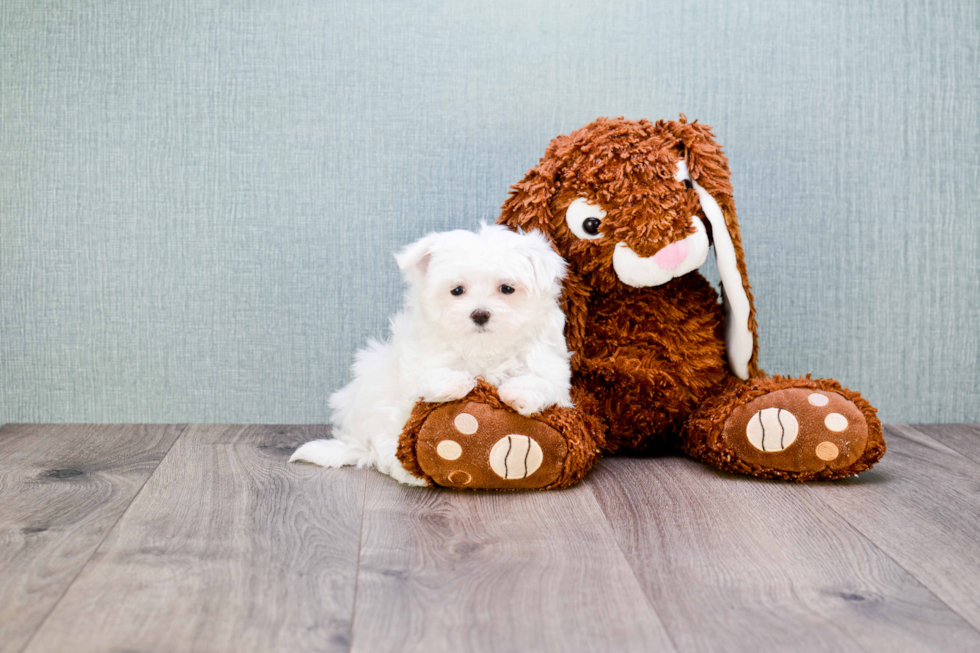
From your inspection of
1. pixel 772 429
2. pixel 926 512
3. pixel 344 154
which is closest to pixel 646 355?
pixel 772 429

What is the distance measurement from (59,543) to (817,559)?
896mm

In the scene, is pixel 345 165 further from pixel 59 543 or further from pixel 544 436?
pixel 59 543

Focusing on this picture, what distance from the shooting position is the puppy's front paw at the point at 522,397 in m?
1.19

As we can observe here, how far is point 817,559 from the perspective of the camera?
98 centimetres

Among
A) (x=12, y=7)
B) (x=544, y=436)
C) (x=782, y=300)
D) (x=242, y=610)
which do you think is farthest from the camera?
(x=782, y=300)

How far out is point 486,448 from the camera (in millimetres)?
1183

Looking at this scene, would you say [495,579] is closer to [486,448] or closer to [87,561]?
[486,448]

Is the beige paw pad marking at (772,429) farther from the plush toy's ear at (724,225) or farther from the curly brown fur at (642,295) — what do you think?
the plush toy's ear at (724,225)

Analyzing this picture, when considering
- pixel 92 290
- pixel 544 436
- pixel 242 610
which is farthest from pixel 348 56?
pixel 242 610

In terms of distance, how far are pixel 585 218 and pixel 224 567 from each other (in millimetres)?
734

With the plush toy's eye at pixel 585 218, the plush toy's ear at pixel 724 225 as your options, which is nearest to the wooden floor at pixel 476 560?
the plush toy's ear at pixel 724 225

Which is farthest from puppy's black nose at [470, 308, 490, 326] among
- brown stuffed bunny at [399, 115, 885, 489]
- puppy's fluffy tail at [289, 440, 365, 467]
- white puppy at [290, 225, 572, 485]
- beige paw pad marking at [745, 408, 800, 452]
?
beige paw pad marking at [745, 408, 800, 452]

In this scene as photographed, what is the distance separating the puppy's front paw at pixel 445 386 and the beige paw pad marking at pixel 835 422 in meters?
0.53

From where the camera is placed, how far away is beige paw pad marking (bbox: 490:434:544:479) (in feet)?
3.89
